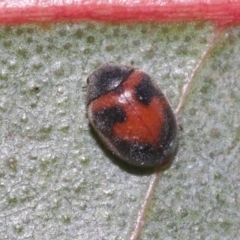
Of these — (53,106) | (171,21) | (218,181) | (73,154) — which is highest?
(171,21)

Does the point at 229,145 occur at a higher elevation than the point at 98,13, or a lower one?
lower

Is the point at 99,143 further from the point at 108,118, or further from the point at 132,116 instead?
the point at 132,116

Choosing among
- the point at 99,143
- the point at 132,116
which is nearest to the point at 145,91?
the point at 132,116

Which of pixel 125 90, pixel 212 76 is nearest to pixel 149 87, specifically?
pixel 125 90

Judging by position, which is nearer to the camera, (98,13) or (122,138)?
(122,138)

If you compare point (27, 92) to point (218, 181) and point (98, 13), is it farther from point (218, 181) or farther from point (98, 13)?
point (218, 181)

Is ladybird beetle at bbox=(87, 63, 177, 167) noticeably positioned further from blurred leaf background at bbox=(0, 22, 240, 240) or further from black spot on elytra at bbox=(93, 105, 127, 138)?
blurred leaf background at bbox=(0, 22, 240, 240)

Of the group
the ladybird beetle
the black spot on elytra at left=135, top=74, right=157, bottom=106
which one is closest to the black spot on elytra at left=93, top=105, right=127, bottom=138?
the ladybird beetle
